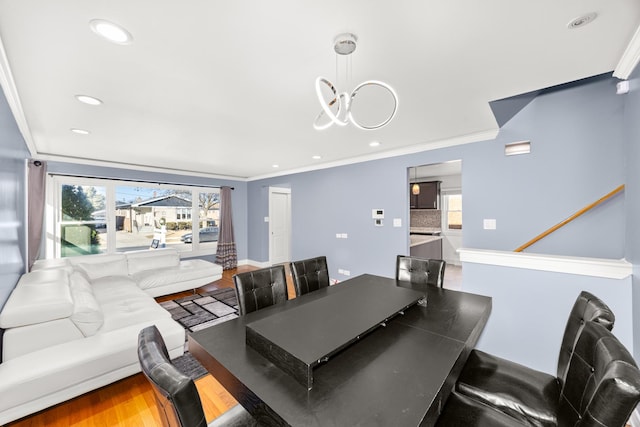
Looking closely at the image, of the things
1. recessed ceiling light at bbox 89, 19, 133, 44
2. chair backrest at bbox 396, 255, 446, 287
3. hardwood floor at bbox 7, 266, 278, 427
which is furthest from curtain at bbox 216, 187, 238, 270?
recessed ceiling light at bbox 89, 19, 133, 44

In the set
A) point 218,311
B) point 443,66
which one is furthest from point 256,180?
point 443,66

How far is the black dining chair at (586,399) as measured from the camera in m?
0.68

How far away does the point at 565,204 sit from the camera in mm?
2605

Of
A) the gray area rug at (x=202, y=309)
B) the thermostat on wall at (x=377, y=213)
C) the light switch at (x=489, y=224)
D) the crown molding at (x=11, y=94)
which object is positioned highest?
the crown molding at (x=11, y=94)

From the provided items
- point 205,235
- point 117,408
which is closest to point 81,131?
point 117,408

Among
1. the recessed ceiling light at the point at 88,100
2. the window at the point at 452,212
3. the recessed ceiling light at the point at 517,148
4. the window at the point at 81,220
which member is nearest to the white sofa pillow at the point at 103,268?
the window at the point at 81,220

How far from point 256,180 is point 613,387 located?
21.9 feet

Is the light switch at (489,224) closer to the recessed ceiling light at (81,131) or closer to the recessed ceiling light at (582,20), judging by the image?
the recessed ceiling light at (582,20)

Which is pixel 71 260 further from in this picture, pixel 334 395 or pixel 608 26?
pixel 608 26

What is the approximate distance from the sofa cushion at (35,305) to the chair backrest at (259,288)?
138 centimetres

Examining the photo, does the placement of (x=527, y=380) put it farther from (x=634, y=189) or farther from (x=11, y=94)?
(x=11, y=94)

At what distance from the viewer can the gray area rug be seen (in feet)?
10.5

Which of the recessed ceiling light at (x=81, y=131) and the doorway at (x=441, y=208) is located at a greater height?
the recessed ceiling light at (x=81, y=131)

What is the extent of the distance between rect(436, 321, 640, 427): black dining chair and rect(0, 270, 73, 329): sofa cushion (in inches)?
103
